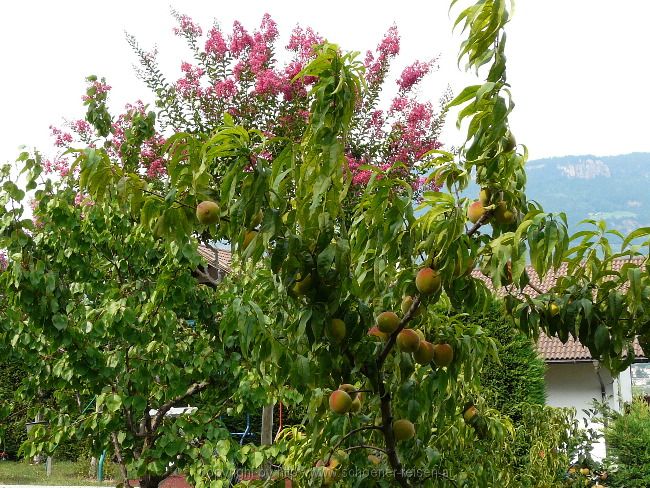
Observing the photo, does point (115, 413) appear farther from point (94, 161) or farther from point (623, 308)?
point (623, 308)

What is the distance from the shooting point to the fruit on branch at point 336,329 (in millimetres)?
2061

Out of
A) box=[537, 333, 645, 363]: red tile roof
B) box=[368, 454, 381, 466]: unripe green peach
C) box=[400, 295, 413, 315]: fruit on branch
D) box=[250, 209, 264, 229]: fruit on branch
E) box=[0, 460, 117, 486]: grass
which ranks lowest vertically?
box=[0, 460, 117, 486]: grass

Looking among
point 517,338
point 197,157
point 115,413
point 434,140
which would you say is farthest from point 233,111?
point 197,157

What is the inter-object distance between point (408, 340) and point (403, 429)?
31 centimetres

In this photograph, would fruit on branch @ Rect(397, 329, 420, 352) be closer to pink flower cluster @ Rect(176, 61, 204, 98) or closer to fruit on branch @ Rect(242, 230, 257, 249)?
fruit on branch @ Rect(242, 230, 257, 249)

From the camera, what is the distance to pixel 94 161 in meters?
2.15

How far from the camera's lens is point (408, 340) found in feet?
6.88

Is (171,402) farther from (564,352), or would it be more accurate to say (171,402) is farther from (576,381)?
(576,381)

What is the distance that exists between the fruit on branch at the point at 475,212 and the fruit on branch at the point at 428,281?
24 centimetres

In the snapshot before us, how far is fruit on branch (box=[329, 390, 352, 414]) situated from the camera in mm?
2133

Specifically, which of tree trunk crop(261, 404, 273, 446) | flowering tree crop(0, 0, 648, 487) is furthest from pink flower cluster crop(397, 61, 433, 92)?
flowering tree crop(0, 0, 648, 487)

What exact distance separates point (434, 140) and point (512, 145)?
17.6 feet

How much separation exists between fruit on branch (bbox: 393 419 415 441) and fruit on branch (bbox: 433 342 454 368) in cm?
20

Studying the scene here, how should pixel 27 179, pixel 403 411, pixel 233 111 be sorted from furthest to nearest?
pixel 233 111
pixel 27 179
pixel 403 411
